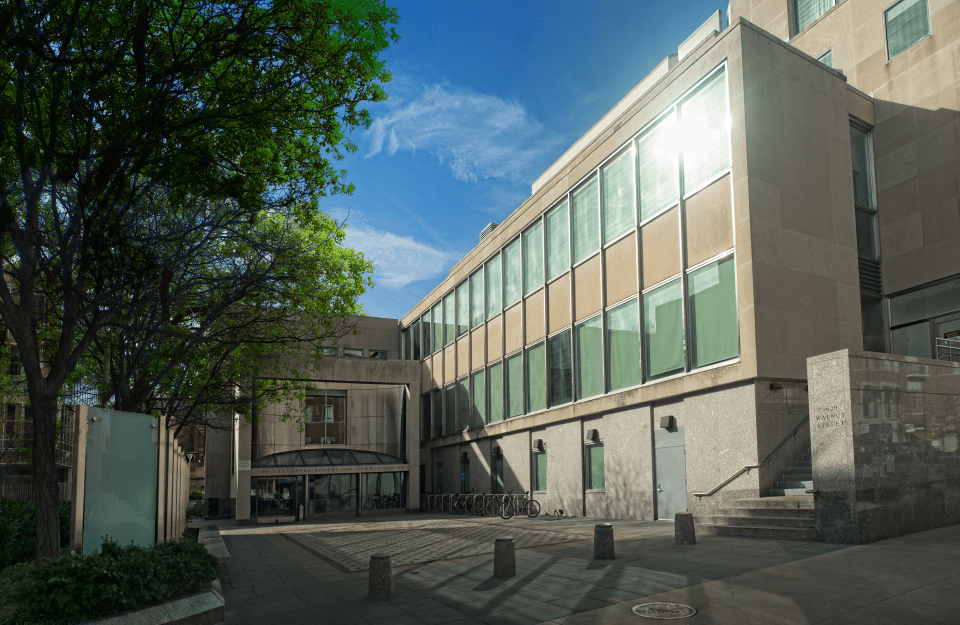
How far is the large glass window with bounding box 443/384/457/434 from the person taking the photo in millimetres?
37844

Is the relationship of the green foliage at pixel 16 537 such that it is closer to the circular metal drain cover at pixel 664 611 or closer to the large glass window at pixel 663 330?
the circular metal drain cover at pixel 664 611

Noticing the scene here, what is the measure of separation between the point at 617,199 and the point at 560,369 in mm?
7093

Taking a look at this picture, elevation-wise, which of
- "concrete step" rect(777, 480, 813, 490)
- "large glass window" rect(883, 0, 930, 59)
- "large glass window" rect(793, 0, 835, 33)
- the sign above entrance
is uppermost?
"large glass window" rect(793, 0, 835, 33)

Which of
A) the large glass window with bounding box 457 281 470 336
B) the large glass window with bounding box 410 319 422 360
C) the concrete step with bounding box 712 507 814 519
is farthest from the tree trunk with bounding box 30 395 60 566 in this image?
the large glass window with bounding box 410 319 422 360

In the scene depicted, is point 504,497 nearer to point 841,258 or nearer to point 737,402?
point 737,402

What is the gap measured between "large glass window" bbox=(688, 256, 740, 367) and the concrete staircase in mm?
3514

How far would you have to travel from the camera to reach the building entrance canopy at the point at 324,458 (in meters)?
34.4

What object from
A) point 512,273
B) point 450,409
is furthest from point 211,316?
point 450,409

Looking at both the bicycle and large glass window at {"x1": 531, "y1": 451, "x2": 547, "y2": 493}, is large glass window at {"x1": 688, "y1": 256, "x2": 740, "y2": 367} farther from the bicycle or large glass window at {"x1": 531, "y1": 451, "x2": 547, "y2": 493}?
large glass window at {"x1": 531, "y1": 451, "x2": 547, "y2": 493}

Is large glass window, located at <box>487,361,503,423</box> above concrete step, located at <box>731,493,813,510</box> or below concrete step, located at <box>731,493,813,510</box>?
above

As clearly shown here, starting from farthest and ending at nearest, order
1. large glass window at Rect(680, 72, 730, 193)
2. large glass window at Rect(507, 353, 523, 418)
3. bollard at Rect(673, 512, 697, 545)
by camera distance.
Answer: large glass window at Rect(507, 353, 523, 418)
large glass window at Rect(680, 72, 730, 193)
bollard at Rect(673, 512, 697, 545)

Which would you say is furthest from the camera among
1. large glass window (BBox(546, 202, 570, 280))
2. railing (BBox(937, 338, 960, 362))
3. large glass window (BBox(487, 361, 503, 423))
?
large glass window (BBox(487, 361, 503, 423))

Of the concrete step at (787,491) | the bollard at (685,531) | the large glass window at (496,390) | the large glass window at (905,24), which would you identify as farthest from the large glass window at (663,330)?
the large glass window at (496,390)

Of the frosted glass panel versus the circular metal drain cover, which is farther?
the frosted glass panel
